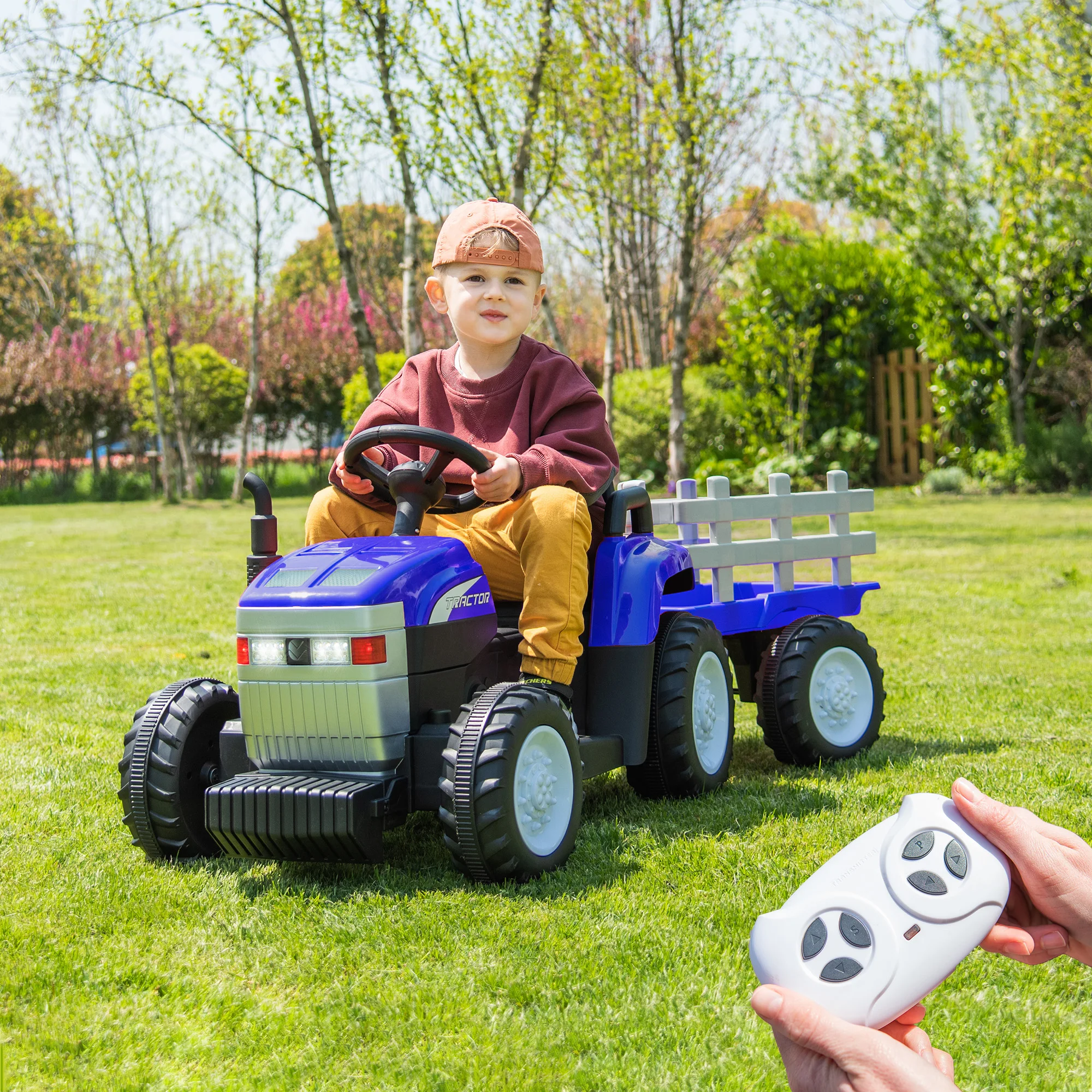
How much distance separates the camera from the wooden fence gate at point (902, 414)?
1895 cm

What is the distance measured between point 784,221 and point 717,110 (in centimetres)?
777

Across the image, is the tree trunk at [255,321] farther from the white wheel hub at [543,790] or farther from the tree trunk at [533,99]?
the white wheel hub at [543,790]

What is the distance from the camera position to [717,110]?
45.3ft

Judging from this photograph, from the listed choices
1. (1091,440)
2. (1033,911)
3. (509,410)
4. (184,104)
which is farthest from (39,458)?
(1033,911)

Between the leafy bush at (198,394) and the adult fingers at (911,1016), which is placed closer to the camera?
the adult fingers at (911,1016)

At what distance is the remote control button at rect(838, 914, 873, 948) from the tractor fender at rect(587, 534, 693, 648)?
2543 millimetres

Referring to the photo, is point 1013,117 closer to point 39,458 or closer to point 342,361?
point 342,361

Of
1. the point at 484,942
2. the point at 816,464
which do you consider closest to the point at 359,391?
the point at 816,464

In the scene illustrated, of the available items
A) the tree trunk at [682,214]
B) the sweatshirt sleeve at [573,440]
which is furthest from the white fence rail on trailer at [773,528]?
the tree trunk at [682,214]

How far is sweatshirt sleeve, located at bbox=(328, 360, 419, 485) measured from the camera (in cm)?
392

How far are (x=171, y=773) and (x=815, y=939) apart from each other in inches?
101

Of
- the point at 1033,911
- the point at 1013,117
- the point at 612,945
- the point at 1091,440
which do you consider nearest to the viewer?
the point at 1033,911

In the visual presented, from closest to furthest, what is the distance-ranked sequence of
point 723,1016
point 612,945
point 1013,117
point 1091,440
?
point 723,1016
point 612,945
point 1091,440
point 1013,117

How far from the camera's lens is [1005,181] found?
17.9 meters
